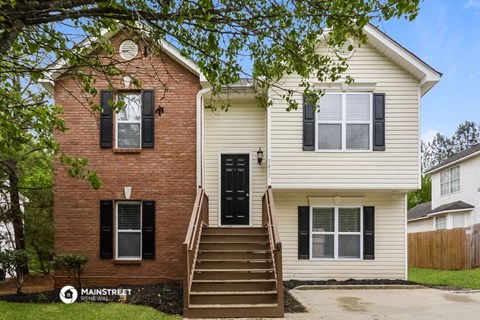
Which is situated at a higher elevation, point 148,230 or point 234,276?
point 148,230

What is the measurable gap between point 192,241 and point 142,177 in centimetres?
345

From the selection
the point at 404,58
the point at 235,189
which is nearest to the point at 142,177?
the point at 235,189

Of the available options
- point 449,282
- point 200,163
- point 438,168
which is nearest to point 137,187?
point 200,163

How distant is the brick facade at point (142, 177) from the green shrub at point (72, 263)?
0.54 m

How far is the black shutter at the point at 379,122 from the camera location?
437 inches

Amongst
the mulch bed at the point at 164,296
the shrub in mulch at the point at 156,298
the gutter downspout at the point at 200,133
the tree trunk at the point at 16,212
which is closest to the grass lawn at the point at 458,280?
the mulch bed at the point at 164,296

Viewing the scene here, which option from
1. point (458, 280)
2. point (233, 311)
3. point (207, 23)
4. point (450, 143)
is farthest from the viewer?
point (450, 143)

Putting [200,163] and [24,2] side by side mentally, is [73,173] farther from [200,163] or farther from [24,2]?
[200,163]

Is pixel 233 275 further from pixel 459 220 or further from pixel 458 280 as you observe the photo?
pixel 459 220

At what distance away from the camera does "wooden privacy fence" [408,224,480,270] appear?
1647 cm

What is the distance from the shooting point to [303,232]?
1173 cm

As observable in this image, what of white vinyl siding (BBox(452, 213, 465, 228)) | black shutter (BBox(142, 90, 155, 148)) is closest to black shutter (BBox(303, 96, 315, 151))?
black shutter (BBox(142, 90, 155, 148))

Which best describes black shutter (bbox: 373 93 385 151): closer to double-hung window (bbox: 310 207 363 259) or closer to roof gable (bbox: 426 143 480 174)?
double-hung window (bbox: 310 207 363 259)

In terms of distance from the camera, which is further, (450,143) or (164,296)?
(450,143)
